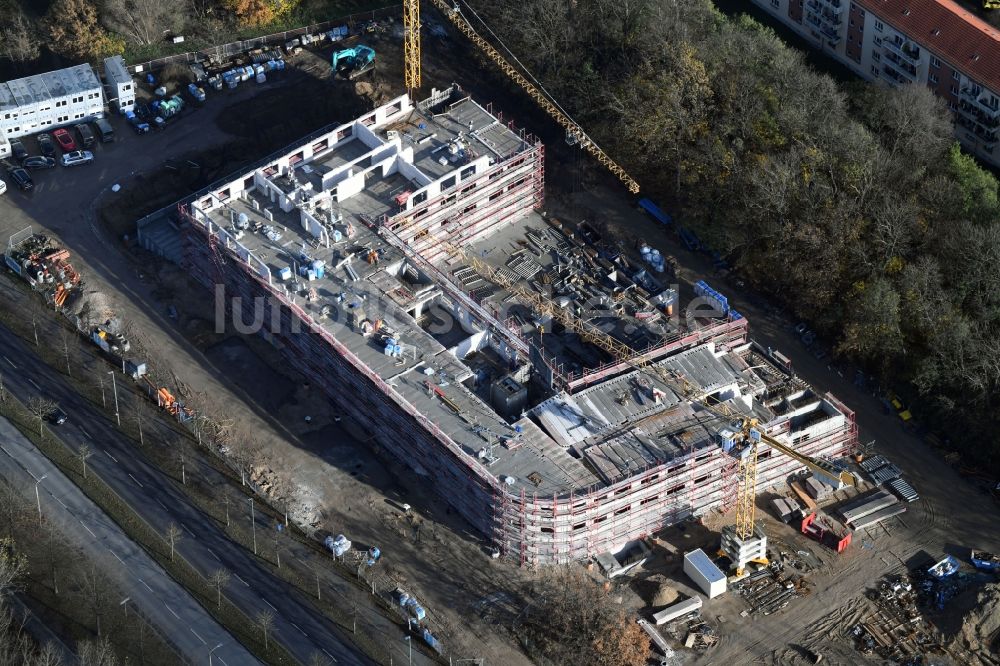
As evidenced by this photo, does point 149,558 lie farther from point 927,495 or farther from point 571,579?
point 927,495

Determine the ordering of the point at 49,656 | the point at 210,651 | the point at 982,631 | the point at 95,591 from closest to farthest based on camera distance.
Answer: the point at 49,656
the point at 210,651
the point at 982,631
the point at 95,591

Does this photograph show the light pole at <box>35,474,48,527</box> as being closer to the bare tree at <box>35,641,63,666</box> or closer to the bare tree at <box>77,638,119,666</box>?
the bare tree at <box>35,641,63,666</box>

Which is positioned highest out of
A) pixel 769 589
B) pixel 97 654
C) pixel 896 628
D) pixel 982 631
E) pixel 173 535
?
pixel 173 535

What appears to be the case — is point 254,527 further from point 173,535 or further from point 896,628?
point 896,628

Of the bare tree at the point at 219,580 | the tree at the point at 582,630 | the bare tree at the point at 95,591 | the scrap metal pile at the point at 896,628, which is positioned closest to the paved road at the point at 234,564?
the bare tree at the point at 219,580

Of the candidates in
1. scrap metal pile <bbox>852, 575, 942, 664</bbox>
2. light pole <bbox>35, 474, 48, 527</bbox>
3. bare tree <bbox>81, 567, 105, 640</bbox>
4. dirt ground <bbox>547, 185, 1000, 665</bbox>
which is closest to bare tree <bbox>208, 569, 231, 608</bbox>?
bare tree <bbox>81, 567, 105, 640</bbox>

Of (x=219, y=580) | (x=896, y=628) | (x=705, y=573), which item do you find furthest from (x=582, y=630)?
(x=219, y=580)

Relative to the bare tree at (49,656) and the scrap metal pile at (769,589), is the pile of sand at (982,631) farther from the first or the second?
the bare tree at (49,656)
